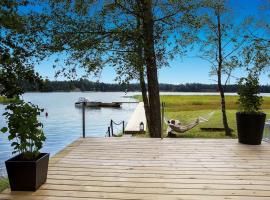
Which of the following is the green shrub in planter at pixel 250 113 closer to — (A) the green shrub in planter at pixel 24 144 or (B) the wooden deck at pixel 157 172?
(B) the wooden deck at pixel 157 172

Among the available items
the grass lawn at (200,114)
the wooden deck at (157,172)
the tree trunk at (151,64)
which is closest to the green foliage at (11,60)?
the wooden deck at (157,172)

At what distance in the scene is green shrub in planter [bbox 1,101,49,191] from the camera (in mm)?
4746

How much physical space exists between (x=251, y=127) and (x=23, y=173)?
5.25m

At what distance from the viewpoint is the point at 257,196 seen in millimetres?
4648

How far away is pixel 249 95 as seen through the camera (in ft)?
27.9

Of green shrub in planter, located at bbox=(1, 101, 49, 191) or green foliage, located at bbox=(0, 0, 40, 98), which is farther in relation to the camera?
green shrub in planter, located at bbox=(1, 101, 49, 191)

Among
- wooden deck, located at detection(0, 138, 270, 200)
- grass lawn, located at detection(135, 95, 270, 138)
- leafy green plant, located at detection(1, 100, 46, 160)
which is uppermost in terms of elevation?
leafy green plant, located at detection(1, 100, 46, 160)

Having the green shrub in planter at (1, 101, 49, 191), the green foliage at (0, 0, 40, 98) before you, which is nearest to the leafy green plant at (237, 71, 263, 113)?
the green shrub in planter at (1, 101, 49, 191)

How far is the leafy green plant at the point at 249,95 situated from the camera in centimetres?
839

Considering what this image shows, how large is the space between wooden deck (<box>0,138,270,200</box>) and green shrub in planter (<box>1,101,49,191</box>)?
0.16 m

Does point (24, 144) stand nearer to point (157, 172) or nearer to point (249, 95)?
point (157, 172)

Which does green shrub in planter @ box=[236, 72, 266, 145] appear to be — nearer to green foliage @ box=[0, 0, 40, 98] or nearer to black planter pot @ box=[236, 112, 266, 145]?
black planter pot @ box=[236, 112, 266, 145]

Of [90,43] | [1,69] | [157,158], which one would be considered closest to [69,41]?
[90,43]

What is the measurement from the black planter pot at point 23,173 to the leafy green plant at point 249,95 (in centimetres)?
516
